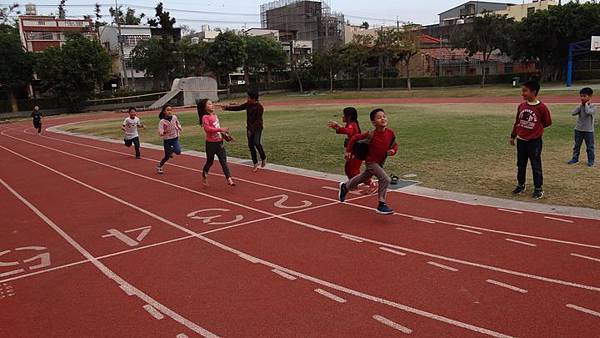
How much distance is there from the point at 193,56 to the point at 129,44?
37.0 ft

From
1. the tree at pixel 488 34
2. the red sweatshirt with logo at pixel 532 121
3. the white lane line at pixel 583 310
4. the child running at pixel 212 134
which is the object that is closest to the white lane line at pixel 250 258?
the white lane line at pixel 583 310

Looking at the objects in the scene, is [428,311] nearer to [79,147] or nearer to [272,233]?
[272,233]

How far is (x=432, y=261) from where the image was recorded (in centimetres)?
524

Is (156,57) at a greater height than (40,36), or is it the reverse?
(40,36)

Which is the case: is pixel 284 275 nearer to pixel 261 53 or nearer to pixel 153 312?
pixel 153 312

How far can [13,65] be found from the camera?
159 ft

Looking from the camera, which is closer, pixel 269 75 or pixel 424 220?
pixel 424 220

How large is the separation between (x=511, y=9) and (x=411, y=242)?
79822 millimetres

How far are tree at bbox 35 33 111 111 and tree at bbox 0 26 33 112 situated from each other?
2.20 m

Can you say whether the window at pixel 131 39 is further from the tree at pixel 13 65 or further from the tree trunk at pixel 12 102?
the tree trunk at pixel 12 102

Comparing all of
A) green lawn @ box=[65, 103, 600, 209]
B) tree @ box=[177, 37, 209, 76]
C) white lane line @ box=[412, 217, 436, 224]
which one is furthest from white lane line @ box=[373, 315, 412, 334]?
tree @ box=[177, 37, 209, 76]

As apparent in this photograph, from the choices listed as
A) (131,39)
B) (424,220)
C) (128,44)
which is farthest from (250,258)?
(131,39)

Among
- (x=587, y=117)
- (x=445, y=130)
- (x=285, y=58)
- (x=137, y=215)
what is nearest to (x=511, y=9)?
(x=285, y=58)

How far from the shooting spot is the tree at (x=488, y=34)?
49500mm
